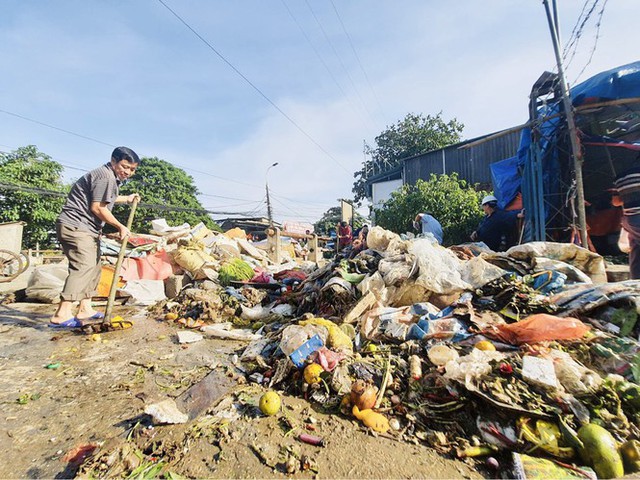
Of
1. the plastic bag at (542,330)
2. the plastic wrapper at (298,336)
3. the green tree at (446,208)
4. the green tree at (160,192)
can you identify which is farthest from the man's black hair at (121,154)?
the green tree at (160,192)

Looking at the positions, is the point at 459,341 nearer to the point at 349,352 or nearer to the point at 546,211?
the point at 349,352

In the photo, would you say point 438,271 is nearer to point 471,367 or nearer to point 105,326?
point 471,367

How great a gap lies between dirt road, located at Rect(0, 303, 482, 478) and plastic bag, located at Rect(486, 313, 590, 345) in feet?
3.57

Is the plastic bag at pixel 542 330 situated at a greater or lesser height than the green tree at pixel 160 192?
lesser

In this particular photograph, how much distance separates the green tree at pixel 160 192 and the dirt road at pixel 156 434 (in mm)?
20534

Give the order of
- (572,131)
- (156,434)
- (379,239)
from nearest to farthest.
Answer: (156,434), (572,131), (379,239)

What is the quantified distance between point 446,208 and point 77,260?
7.54 m

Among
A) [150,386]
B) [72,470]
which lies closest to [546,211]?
[150,386]

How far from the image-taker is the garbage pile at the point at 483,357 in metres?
1.38

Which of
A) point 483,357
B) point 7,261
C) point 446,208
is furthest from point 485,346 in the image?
point 7,261

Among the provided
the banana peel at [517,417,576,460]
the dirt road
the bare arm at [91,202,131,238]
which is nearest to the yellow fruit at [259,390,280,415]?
the dirt road

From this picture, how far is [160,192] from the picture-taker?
2267cm

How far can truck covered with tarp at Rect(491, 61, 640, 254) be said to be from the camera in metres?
3.78

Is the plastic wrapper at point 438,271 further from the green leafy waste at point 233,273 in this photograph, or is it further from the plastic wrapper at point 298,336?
the green leafy waste at point 233,273
